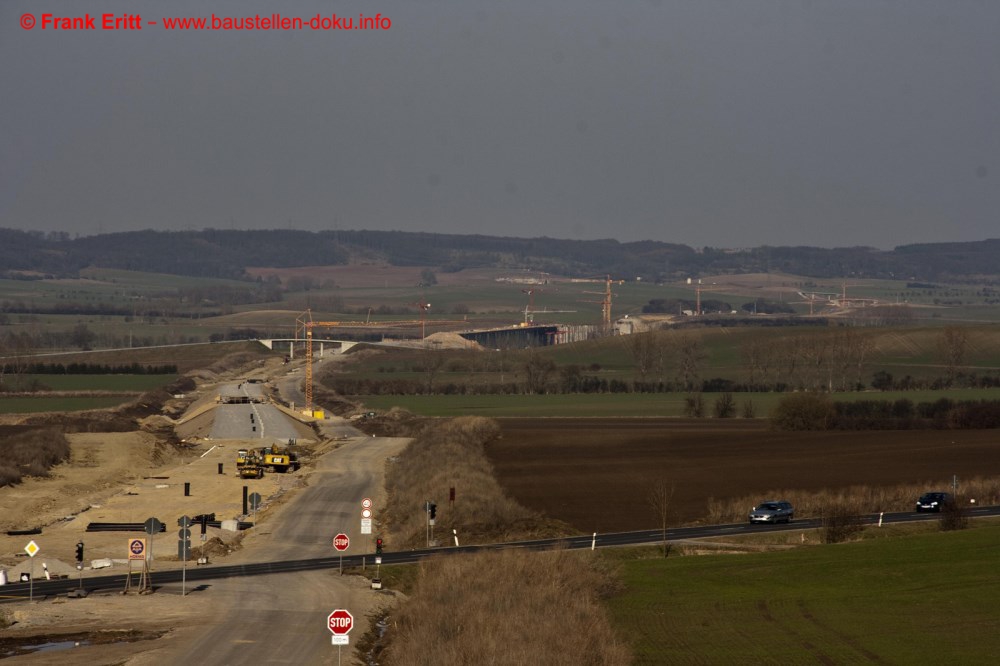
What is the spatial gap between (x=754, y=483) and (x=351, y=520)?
69.0ft

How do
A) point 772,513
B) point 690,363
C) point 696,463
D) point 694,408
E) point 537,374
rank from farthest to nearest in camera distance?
point 690,363 → point 537,374 → point 694,408 → point 696,463 → point 772,513

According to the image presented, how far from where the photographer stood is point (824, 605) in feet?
127

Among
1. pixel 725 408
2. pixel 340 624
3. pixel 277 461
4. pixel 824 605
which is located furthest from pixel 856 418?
pixel 340 624

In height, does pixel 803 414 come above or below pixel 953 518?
below

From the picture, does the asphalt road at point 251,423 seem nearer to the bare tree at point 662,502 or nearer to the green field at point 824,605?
the bare tree at point 662,502

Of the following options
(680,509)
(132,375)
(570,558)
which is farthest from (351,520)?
(132,375)

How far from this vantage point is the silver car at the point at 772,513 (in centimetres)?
5888

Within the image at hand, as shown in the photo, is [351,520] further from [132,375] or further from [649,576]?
[132,375]

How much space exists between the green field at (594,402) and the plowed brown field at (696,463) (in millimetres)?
19199

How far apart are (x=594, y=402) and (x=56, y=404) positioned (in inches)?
2094

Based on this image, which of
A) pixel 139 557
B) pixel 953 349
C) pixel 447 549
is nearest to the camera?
pixel 139 557

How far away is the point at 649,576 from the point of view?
44.5m

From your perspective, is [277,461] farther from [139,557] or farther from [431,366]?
[431,366]

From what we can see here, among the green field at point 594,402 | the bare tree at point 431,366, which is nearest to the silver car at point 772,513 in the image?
the green field at point 594,402
